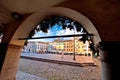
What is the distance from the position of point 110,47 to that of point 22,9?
0.91m

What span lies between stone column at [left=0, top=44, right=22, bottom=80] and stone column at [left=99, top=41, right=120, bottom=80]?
3.55 feet

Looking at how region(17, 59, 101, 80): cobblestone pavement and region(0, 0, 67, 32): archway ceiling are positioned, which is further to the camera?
region(17, 59, 101, 80): cobblestone pavement

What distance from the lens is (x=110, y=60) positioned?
0.81 m

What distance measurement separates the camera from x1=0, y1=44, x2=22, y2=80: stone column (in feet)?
4.63

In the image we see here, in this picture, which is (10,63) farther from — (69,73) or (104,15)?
(69,73)

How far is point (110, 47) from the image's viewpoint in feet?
2.71

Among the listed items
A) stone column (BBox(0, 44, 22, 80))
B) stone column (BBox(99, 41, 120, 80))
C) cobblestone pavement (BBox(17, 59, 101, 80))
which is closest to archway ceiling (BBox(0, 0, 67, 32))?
stone column (BBox(0, 44, 22, 80))

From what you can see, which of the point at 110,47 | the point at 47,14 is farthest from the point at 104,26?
the point at 47,14

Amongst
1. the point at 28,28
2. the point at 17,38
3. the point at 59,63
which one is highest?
the point at 28,28

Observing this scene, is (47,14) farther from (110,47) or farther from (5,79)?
(5,79)

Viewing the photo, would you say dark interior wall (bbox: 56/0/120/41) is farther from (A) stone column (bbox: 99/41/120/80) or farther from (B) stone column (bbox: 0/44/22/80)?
(B) stone column (bbox: 0/44/22/80)

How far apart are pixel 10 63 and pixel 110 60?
3.87ft

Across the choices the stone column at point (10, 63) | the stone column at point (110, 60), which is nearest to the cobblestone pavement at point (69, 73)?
the stone column at point (10, 63)

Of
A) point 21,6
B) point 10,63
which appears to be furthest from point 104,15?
point 10,63
